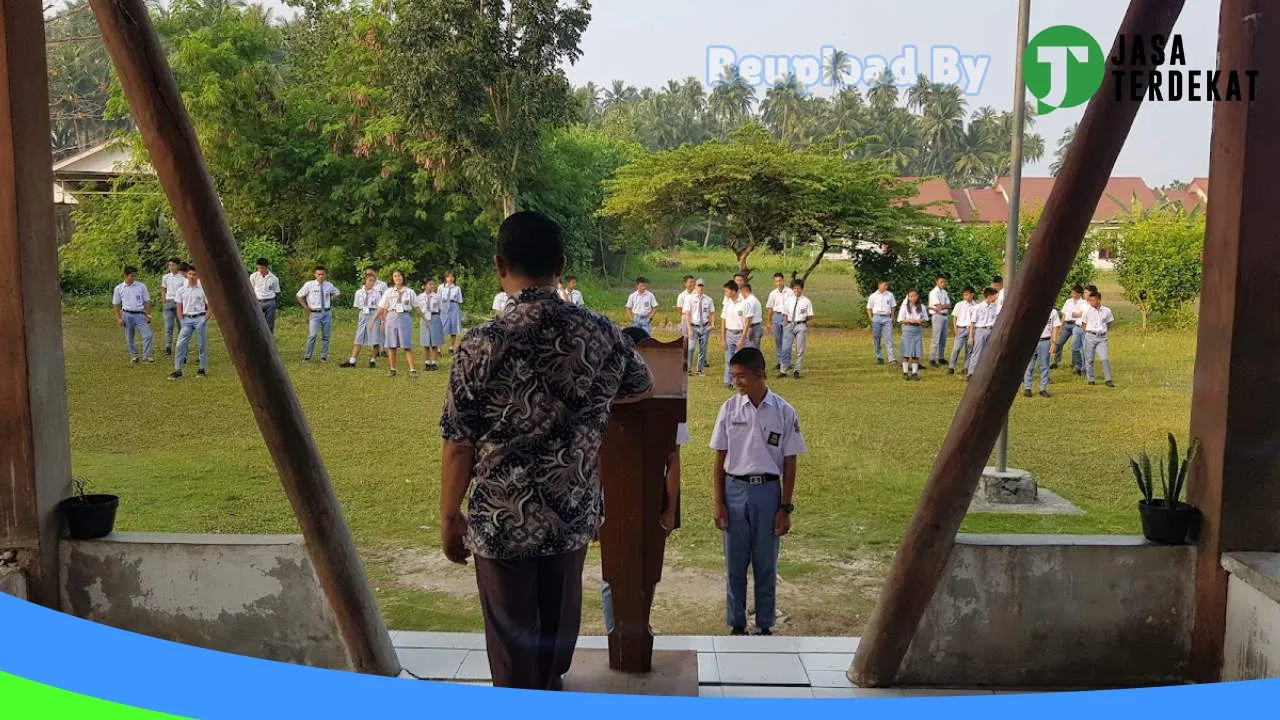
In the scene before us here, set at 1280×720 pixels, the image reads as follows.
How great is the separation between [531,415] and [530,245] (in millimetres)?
319

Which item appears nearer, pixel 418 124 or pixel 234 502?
pixel 234 502

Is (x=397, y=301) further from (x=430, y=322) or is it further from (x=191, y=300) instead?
(x=191, y=300)

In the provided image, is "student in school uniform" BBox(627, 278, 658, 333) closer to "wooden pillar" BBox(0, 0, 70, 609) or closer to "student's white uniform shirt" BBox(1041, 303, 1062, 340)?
"student's white uniform shirt" BBox(1041, 303, 1062, 340)

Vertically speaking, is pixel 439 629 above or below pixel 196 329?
below

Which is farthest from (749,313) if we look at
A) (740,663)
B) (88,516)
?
(88,516)

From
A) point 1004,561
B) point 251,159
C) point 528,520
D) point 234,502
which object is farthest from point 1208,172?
point 251,159

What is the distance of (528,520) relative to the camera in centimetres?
203

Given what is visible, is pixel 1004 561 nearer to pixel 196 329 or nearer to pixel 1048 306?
pixel 1048 306

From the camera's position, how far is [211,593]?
3004 mm

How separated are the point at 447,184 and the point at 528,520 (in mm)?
9564

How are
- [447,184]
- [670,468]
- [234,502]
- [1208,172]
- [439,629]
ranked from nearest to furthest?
[670,468]
[1208,172]
[439,629]
[234,502]
[447,184]

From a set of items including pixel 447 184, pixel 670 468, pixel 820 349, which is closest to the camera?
pixel 670 468

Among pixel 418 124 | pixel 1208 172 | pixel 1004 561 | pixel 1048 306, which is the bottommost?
pixel 1004 561

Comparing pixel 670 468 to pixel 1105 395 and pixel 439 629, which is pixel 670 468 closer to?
pixel 439 629
